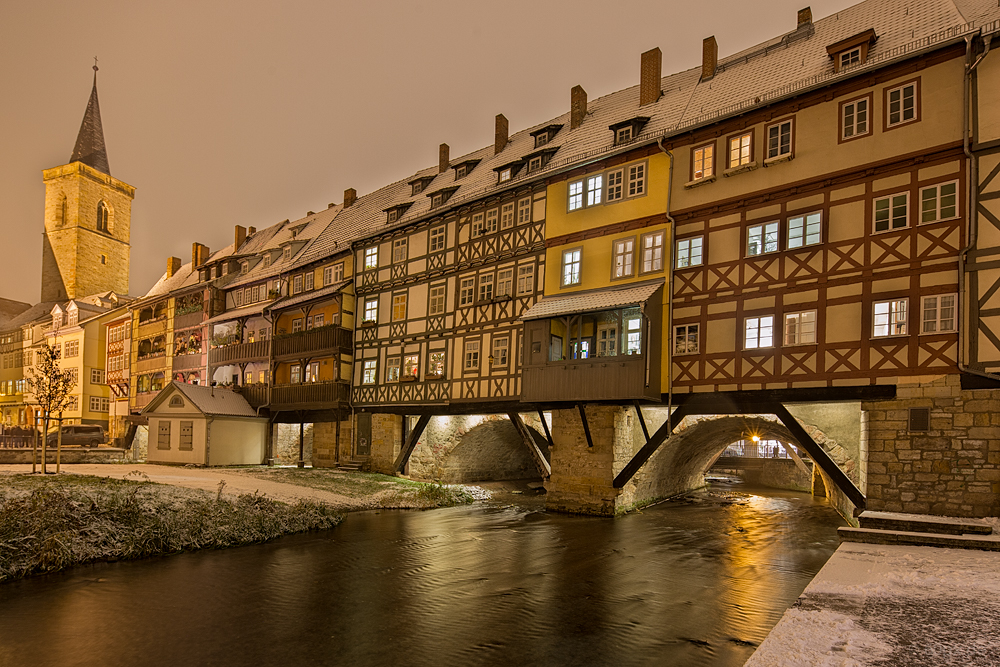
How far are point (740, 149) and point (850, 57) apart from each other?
350 centimetres

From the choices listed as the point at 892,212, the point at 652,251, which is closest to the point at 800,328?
the point at 892,212

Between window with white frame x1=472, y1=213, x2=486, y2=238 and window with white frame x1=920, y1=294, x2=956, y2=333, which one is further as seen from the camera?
window with white frame x1=472, y1=213, x2=486, y2=238

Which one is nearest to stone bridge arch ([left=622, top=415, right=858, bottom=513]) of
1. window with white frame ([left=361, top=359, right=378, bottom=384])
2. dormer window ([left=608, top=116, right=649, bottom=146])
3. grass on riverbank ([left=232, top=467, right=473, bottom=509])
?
grass on riverbank ([left=232, top=467, right=473, bottom=509])

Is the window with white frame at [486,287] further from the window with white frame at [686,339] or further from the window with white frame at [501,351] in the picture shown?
the window with white frame at [686,339]

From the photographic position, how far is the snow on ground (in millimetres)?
6488

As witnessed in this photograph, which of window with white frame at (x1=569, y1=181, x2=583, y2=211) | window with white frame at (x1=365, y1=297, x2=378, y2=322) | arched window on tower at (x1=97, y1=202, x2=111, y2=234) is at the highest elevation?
arched window on tower at (x1=97, y1=202, x2=111, y2=234)

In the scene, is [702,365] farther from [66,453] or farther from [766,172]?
[66,453]

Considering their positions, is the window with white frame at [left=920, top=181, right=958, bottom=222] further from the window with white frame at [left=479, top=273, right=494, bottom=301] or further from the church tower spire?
the church tower spire

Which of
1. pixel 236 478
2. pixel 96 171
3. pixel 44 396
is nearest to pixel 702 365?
pixel 236 478

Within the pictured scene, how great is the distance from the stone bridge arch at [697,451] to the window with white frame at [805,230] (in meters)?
4.96

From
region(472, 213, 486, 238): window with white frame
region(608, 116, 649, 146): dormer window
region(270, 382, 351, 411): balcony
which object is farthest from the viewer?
region(270, 382, 351, 411): balcony

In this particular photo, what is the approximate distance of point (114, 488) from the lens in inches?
633

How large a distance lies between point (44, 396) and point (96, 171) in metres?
51.3

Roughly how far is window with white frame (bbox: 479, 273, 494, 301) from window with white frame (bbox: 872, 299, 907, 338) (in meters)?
13.2
